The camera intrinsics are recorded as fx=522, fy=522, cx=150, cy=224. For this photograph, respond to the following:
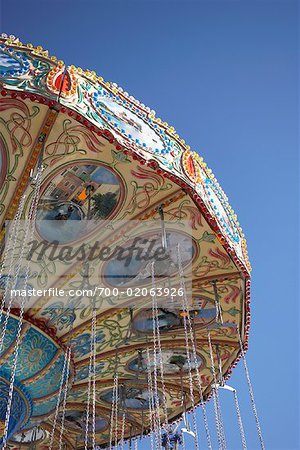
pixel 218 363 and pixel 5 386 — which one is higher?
pixel 218 363

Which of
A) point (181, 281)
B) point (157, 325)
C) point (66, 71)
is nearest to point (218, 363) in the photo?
point (157, 325)

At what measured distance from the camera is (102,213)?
8219mm

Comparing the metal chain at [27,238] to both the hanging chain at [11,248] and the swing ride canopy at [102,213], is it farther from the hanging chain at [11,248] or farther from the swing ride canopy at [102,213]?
the swing ride canopy at [102,213]

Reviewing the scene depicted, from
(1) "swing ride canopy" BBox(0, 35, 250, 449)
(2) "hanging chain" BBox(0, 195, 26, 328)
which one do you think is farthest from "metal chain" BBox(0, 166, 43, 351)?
(1) "swing ride canopy" BBox(0, 35, 250, 449)

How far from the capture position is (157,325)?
408 inches

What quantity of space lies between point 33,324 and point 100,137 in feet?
12.8

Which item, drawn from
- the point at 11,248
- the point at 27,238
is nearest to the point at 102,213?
the point at 27,238

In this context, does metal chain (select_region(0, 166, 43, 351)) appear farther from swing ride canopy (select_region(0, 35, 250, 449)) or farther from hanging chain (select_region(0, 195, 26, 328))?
swing ride canopy (select_region(0, 35, 250, 449))

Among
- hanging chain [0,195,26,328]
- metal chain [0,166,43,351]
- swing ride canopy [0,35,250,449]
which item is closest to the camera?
swing ride canopy [0,35,250,449]

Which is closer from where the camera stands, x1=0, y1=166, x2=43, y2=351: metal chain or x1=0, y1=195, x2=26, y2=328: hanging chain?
x1=0, y1=166, x2=43, y2=351: metal chain

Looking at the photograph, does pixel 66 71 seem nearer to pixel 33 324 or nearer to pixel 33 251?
pixel 33 251

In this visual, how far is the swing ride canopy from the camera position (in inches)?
259

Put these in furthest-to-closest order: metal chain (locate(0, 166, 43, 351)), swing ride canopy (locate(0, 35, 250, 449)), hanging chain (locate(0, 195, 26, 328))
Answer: hanging chain (locate(0, 195, 26, 328)) < metal chain (locate(0, 166, 43, 351)) < swing ride canopy (locate(0, 35, 250, 449))

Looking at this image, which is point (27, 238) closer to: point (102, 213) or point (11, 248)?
point (11, 248)
